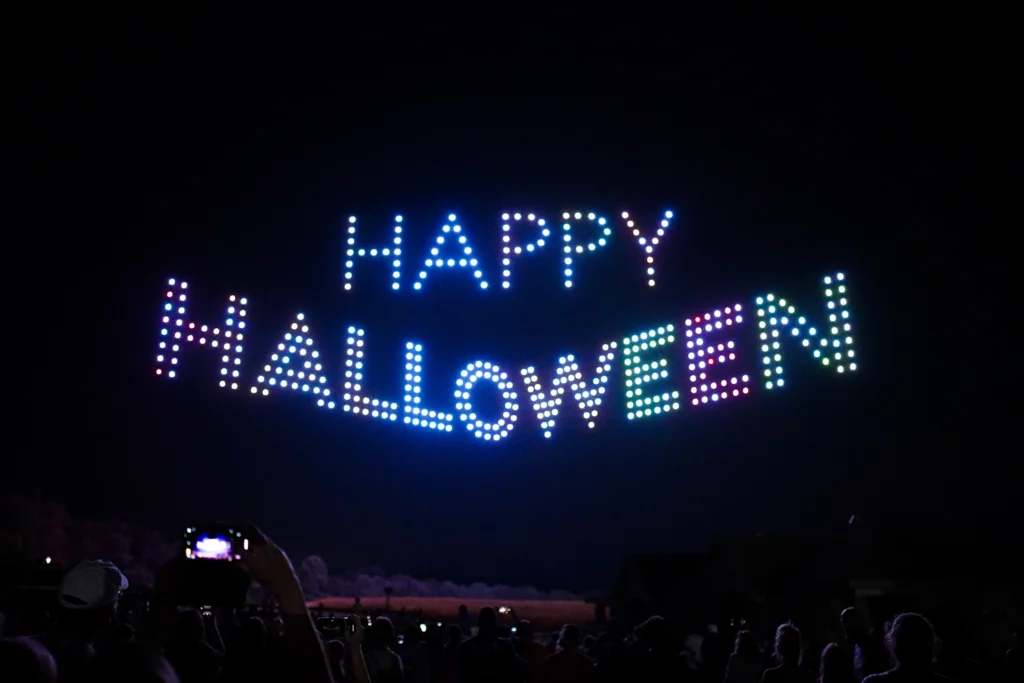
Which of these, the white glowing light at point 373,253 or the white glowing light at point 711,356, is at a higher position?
the white glowing light at point 373,253

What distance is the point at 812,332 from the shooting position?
25.9 ft

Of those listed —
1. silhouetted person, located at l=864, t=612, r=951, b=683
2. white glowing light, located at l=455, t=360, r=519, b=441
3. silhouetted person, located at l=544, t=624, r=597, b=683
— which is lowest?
silhouetted person, located at l=544, t=624, r=597, b=683

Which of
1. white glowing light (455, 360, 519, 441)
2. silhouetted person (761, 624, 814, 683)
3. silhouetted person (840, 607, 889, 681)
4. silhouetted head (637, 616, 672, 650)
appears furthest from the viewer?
white glowing light (455, 360, 519, 441)

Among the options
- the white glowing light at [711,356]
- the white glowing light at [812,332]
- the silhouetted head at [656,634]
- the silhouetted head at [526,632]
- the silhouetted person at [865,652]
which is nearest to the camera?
the silhouetted head at [656,634]

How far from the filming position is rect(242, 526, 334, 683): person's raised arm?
7.93 feet

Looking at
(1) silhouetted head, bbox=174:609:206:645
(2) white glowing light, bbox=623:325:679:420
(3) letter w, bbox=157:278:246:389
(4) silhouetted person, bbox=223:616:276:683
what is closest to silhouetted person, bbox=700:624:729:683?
(2) white glowing light, bbox=623:325:679:420

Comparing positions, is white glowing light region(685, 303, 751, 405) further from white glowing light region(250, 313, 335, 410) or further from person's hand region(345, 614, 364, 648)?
person's hand region(345, 614, 364, 648)

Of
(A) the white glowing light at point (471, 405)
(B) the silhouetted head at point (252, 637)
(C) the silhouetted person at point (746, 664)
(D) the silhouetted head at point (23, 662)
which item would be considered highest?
(A) the white glowing light at point (471, 405)

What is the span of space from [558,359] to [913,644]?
6075 millimetres

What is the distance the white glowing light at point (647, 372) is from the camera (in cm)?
844

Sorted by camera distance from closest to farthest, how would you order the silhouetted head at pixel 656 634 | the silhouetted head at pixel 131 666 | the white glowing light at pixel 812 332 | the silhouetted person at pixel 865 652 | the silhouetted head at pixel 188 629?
the silhouetted head at pixel 131 666, the silhouetted head at pixel 188 629, the silhouetted head at pixel 656 634, the silhouetted person at pixel 865 652, the white glowing light at pixel 812 332

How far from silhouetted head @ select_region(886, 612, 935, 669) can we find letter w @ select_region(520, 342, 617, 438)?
5257 mm

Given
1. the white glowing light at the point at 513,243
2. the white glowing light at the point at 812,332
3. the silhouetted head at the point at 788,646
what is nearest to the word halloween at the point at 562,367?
the white glowing light at the point at 812,332

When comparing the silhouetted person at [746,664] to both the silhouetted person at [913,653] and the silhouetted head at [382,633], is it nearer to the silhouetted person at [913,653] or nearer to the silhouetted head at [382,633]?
the silhouetted head at [382,633]
